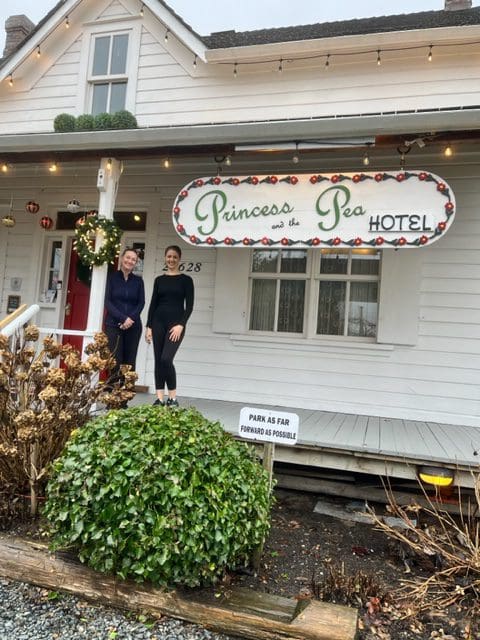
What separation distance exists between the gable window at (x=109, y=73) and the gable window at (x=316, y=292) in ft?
10.3

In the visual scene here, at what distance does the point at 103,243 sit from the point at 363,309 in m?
2.69

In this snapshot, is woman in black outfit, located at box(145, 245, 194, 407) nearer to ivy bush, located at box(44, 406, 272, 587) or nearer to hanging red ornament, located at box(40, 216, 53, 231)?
ivy bush, located at box(44, 406, 272, 587)

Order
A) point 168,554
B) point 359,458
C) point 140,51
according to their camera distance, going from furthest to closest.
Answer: point 140,51 < point 359,458 < point 168,554

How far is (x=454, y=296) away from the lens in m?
4.60

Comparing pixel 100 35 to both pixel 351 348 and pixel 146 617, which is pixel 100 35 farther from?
pixel 146 617

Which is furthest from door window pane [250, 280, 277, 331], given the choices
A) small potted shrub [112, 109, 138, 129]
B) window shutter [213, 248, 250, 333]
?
small potted shrub [112, 109, 138, 129]

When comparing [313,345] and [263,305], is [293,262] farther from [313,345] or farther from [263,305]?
[313,345]

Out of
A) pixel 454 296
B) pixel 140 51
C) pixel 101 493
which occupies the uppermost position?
pixel 140 51

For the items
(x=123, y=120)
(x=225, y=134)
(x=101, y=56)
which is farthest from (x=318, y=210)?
(x=101, y=56)

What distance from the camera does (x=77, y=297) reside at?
6.03m

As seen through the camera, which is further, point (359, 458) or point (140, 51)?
point (140, 51)

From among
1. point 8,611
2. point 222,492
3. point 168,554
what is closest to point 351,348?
point 222,492

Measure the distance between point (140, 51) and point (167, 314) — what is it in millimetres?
4214

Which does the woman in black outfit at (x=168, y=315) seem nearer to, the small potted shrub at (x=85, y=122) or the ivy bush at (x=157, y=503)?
the ivy bush at (x=157, y=503)
